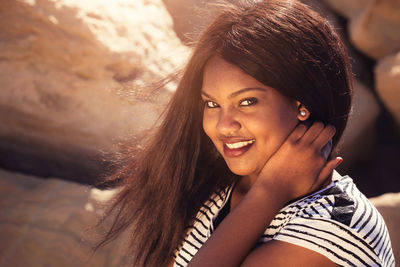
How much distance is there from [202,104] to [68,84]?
1.47 m

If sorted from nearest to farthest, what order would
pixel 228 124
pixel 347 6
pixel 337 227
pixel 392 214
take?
pixel 337 227
pixel 228 124
pixel 392 214
pixel 347 6

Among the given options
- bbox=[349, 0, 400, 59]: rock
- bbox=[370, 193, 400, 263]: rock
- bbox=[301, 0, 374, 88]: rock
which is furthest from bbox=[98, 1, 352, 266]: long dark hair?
bbox=[301, 0, 374, 88]: rock

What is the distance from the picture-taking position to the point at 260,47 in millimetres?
2092

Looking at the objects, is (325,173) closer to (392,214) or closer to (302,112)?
(302,112)

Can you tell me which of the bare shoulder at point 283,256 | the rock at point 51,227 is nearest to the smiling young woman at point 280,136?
the bare shoulder at point 283,256

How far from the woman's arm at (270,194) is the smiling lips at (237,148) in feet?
0.42

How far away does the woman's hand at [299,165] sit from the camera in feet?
6.88

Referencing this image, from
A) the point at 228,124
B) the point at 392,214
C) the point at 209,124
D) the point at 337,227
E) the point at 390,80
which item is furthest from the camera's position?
the point at 390,80

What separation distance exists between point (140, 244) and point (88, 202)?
2.71 feet

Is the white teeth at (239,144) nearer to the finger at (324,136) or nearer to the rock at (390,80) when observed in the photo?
the finger at (324,136)

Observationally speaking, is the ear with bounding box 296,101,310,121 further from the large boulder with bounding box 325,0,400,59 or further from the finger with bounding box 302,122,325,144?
the large boulder with bounding box 325,0,400,59

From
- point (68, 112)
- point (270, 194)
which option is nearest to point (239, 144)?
point (270, 194)

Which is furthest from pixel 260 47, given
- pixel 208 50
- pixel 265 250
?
pixel 265 250

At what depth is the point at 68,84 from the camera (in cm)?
367
